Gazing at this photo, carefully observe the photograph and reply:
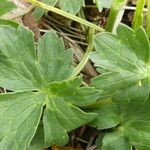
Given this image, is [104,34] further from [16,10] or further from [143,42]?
[16,10]

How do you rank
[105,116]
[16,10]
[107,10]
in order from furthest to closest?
[107,10], [16,10], [105,116]

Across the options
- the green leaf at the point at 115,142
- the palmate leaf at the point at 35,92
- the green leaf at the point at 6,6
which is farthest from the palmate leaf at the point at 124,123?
the green leaf at the point at 6,6

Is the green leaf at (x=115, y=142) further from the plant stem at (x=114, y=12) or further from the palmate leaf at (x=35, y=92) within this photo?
the plant stem at (x=114, y=12)

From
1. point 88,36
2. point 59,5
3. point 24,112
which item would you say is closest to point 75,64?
point 88,36

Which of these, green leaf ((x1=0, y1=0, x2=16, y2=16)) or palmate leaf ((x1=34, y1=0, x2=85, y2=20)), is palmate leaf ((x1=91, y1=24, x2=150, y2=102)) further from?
green leaf ((x1=0, y1=0, x2=16, y2=16))

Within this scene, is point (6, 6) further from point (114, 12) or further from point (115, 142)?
point (115, 142)

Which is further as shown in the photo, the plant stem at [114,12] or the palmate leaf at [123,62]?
the plant stem at [114,12]
